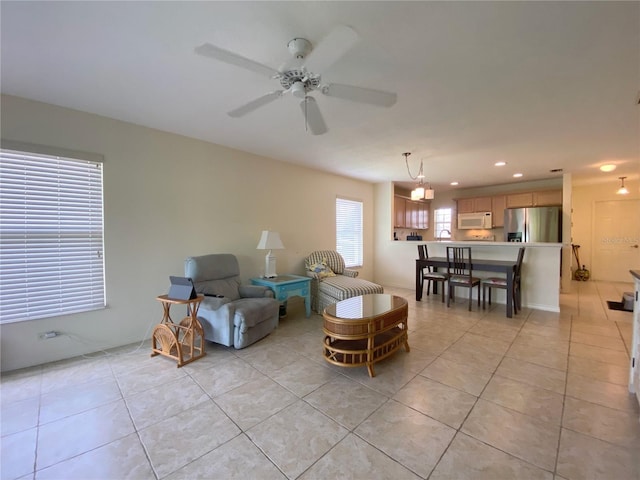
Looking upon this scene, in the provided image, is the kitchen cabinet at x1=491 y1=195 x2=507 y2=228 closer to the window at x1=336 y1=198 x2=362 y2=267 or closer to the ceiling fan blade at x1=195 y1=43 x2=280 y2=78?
the window at x1=336 y1=198 x2=362 y2=267

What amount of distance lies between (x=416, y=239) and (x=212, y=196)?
178 inches

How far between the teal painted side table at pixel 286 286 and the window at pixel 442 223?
5476 mm

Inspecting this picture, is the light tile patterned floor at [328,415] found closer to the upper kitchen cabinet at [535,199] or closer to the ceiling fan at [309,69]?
the ceiling fan at [309,69]

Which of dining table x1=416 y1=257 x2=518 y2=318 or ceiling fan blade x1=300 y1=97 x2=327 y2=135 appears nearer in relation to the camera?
ceiling fan blade x1=300 y1=97 x2=327 y2=135

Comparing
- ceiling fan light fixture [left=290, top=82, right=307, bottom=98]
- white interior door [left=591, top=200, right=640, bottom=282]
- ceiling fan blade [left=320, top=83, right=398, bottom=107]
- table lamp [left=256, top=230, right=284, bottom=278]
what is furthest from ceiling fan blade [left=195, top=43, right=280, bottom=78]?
white interior door [left=591, top=200, right=640, bottom=282]

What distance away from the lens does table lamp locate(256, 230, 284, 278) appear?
3873 millimetres

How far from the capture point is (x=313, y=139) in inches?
136

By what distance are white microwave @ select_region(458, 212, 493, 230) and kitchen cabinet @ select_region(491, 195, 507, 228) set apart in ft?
0.35

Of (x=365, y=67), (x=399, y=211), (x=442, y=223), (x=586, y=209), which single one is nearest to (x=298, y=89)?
(x=365, y=67)

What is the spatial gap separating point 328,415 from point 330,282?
7.80ft

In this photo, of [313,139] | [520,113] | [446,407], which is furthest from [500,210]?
[446,407]

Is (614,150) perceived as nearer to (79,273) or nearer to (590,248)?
(590,248)

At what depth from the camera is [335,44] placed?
142 centimetres

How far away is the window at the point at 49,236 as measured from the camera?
2426 millimetres
